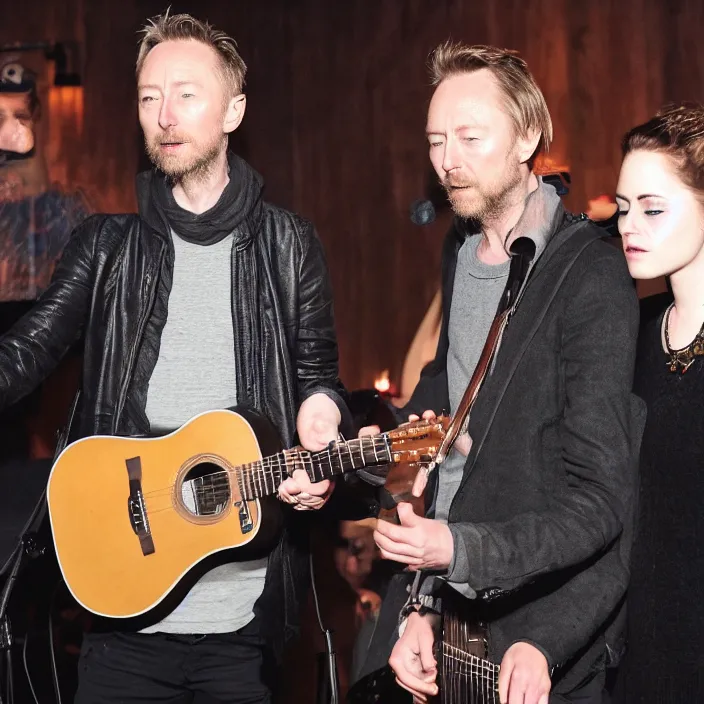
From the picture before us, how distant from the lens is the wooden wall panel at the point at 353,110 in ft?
11.4

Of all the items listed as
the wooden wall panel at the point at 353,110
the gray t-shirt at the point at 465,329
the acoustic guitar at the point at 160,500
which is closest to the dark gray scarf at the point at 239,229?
the acoustic guitar at the point at 160,500

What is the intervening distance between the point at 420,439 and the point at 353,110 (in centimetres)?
231

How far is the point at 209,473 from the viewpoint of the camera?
8.63 ft

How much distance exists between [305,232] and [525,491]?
→ 112 cm

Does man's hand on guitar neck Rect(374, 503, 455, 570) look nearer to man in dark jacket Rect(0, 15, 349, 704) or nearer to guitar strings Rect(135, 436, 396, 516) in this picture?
guitar strings Rect(135, 436, 396, 516)

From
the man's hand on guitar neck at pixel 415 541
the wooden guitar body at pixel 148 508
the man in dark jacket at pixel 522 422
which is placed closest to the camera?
A: the man's hand on guitar neck at pixel 415 541

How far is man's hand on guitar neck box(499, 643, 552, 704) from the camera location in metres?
1.81

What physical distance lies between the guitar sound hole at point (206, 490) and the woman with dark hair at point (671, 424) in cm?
103

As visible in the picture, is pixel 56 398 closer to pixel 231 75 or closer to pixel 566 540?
pixel 231 75

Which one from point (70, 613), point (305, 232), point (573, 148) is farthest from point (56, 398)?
point (573, 148)

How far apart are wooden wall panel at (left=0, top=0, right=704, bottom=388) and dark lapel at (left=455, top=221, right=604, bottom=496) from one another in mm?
1394

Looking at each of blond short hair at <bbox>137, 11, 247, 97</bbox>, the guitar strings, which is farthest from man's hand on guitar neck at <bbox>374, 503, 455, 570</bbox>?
blond short hair at <bbox>137, 11, 247, 97</bbox>

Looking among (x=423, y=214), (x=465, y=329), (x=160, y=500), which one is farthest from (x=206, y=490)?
(x=423, y=214)

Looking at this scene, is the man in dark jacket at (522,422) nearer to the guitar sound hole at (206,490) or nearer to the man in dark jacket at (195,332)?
the man in dark jacket at (195,332)
